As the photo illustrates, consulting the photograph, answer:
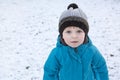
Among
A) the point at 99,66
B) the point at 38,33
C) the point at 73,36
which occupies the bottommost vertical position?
the point at 99,66

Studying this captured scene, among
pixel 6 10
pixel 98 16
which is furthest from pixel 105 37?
pixel 6 10

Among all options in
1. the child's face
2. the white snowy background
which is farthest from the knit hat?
the white snowy background

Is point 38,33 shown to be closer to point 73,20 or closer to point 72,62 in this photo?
point 72,62

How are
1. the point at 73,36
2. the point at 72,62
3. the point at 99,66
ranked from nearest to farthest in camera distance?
the point at 73,36
the point at 72,62
the point at 99,66

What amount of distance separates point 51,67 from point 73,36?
0.49 metres

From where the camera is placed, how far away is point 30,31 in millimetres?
8656

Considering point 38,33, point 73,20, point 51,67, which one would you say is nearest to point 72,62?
point 51,67

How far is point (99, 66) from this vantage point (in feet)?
11.0

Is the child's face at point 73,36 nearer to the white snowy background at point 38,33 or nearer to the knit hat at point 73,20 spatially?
the knit hat at point 73,20

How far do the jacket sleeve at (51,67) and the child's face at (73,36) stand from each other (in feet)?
0.88

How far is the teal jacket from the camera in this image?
3174mm

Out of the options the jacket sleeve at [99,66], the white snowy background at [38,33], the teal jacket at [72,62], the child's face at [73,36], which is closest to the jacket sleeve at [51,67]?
the teal jacket at [72,62]

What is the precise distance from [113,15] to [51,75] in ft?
22.0

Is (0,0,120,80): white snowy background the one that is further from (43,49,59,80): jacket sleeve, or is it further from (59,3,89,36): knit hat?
(59,3,89,36): knit hat
